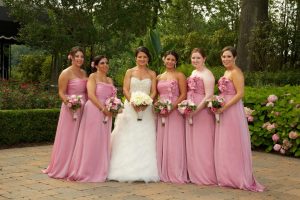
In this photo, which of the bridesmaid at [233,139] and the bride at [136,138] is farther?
the bride at [136,138]

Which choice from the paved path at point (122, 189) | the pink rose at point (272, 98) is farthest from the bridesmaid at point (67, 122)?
the pink rose at point (272, 98)

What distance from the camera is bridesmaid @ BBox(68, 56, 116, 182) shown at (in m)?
7.04

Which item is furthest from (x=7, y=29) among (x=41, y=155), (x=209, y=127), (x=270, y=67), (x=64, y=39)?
(x=209, y=127)

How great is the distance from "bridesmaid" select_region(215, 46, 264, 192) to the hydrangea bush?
320 cm

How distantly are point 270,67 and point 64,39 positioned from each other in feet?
25.8

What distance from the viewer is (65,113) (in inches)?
292

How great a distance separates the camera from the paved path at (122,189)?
239 inches

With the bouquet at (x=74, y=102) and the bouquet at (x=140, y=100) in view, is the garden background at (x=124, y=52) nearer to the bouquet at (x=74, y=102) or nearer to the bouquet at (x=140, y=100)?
the bouquet at (x=74, y=102)

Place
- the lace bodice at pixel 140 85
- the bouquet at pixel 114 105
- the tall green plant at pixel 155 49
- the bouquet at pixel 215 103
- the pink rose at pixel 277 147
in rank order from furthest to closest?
the tall green plant at pixel 155 49 < the pink rose at pixel 277 147 < the lace bodice at pixel 140 85 < the bouquet at pixel 114 105 < the bouquet at pixel 215 103

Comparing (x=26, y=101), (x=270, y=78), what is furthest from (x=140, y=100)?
(x=270, y=78)

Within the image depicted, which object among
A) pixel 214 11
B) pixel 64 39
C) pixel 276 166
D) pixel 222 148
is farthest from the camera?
pixel 214 11

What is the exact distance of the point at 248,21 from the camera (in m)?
17.7

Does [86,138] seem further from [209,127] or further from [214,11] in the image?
[214,11]

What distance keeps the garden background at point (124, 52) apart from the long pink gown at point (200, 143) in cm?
325
